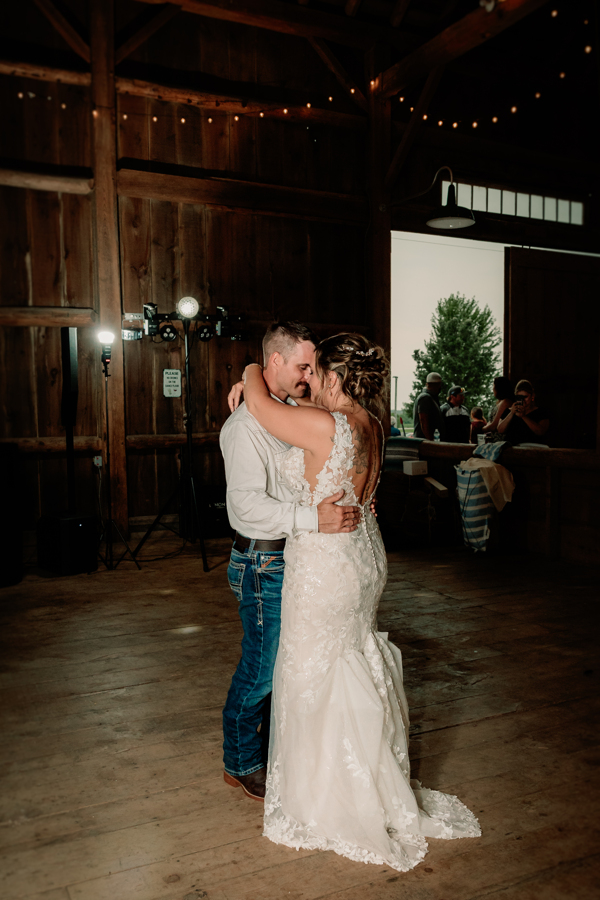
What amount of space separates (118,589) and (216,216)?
3797 millimetres

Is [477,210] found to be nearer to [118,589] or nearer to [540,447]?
[540,447]

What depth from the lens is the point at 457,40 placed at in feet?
18.7

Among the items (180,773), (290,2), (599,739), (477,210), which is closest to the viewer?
(180,773)

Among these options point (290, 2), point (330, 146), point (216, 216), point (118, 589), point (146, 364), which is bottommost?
point (118, 589)

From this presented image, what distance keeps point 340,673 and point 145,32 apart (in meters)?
6.12

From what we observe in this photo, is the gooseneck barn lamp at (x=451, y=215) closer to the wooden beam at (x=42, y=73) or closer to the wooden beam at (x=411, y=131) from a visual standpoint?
the wooden beam at (x=411, y=131)

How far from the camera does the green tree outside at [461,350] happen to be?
19125 millimetres

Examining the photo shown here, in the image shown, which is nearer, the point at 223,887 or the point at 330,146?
the point at 223,887

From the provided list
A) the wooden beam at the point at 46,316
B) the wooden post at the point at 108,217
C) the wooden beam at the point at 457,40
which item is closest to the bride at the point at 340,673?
the wooden beam at the point at 457,40

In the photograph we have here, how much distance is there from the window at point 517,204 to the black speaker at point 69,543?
558 cm

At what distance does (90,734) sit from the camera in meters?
2.69

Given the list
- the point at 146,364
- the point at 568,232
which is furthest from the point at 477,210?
the point at 146,364

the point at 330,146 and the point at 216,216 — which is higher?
Answer: the point at 330,146

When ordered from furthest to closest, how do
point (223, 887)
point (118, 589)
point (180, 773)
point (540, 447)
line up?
1. point (540, 447)
2. point (118, 589)
3. point (180, 773)
4. point (223, 887)
